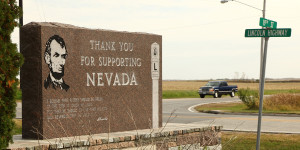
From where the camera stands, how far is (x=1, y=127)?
6422mm

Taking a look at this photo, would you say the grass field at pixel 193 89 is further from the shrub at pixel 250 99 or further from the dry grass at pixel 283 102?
the dry grass at pixel 283 102

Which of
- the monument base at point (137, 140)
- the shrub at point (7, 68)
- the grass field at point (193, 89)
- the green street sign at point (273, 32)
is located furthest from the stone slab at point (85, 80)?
the grass field at point (193, 89)

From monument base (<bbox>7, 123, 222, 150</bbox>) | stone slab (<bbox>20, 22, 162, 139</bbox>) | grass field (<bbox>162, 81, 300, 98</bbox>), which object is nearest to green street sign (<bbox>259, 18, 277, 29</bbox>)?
stone slab (<bbox>20, 22, 162, 139</bbox>)

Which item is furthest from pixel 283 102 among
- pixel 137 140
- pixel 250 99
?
pixel 137 140

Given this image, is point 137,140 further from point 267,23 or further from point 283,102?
point 283,102

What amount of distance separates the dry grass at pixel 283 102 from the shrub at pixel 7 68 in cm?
2213

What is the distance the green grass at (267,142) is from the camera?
1211cm

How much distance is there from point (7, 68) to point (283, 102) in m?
23.0

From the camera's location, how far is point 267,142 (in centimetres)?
1282

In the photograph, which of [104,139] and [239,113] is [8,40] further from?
[239,113]

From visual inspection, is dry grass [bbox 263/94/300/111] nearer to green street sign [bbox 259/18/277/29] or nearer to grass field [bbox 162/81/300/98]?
grass field [bbox 162/81/300/98]

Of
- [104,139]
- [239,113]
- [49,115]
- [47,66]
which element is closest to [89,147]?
[104,139]

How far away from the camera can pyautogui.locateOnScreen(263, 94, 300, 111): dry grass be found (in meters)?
26.6

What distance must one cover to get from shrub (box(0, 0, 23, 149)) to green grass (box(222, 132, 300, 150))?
21.0ft
